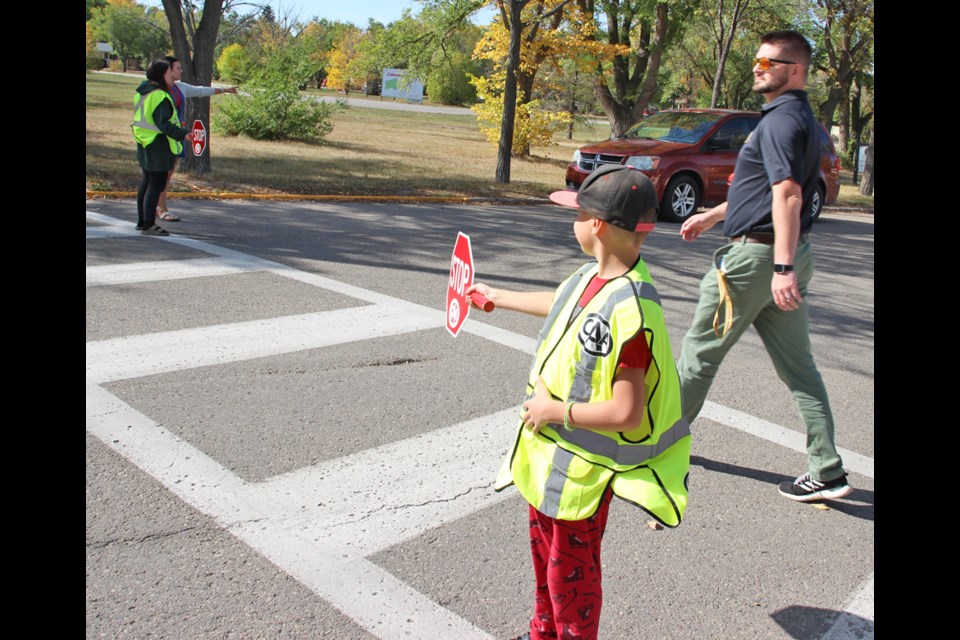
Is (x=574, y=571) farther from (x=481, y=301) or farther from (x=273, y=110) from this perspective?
(x=273, y=110)

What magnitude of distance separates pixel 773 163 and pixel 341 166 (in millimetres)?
14311

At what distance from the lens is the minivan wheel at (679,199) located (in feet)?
A: 46.5

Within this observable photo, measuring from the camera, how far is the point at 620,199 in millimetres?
2346

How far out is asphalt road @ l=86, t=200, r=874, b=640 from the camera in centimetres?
312

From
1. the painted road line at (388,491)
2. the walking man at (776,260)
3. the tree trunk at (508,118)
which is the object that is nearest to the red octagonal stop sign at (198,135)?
the tree trunk at (508,118)

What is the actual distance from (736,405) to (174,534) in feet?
11.3

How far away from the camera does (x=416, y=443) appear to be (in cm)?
455

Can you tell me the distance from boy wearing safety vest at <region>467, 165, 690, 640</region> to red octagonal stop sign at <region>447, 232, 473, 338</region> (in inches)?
17.8

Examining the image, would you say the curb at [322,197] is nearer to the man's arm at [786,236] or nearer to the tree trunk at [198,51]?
the tree trunk at [198,51]
